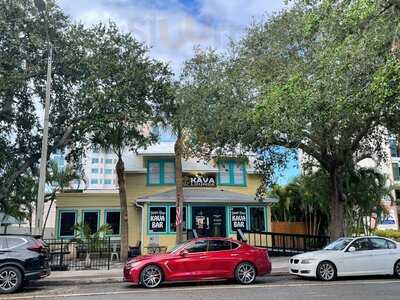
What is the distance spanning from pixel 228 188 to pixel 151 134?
6913 millimetres

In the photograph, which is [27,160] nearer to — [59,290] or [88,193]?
[88,193]

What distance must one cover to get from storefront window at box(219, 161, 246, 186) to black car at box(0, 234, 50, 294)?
14.3 meters

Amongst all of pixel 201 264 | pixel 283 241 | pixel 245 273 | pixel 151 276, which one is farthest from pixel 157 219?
pixel 151 276

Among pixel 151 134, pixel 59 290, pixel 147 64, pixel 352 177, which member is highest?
pixel 147 64

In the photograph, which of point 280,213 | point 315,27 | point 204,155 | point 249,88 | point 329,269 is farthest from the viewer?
point 280,213

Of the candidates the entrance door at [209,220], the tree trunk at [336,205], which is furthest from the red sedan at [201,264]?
the entrance door at [209,220]

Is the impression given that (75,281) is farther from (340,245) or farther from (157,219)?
(157,219)

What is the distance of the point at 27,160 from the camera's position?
2091 cm

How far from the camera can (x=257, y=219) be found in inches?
1024

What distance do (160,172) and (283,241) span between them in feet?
26.2

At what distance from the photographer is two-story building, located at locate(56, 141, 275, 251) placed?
2459cm

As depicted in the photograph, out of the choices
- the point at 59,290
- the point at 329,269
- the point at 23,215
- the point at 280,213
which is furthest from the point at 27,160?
the point at 23,215

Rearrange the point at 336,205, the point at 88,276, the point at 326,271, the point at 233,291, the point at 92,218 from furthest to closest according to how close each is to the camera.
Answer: the point at 92,218 → the point at 336,205 → the point at 88,276 → the point at 326,271 → the point at 233,291

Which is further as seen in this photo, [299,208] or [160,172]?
[299,208]
